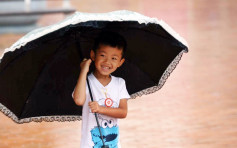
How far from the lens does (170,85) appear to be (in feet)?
22.6

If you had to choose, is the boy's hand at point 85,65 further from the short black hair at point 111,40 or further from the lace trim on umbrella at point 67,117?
the lace trim on umbrella at point 67,117

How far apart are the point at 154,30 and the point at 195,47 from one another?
6.02 m

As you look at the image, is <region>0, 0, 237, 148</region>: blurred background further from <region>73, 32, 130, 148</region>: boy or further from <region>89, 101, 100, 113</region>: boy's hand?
<region>89, 101, 100, 113</region>: boy's hand

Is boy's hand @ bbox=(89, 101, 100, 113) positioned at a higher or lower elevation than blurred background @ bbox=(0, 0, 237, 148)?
lower

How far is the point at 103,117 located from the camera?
325 centimetres

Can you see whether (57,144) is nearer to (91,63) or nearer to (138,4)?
(91,63)

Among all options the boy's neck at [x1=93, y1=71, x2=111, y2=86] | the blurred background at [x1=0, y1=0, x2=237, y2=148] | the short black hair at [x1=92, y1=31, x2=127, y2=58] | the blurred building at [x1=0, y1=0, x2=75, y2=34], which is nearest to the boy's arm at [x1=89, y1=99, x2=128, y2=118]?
the boy's neck at [x1=93, y1=71, x2=111, y2=86]

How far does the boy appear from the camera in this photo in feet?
10.3

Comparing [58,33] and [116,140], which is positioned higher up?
[58,33]

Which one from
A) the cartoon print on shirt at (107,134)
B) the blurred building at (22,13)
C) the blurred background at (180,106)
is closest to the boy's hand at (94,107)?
the cartoon print on shirt at (107,134)

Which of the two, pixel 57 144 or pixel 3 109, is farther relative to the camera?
pixel 57 144

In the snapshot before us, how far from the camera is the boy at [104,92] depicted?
3146 mm

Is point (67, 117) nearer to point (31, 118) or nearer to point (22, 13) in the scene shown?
point (31, 118)

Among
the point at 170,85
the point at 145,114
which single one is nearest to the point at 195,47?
the point at 170,85
